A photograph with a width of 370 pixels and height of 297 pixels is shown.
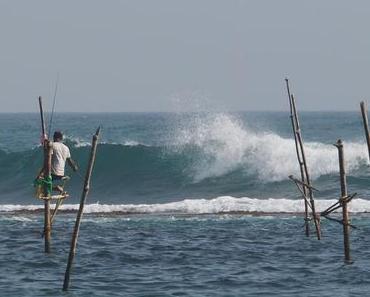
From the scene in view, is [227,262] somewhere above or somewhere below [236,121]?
below

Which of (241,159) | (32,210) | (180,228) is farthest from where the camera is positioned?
Result: (241,159)

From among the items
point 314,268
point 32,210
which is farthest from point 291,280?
point 32,210

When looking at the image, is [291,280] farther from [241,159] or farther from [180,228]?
[241,159]

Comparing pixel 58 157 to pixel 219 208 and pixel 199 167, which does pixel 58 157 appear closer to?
pixel 219 208

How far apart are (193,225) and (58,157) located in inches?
247

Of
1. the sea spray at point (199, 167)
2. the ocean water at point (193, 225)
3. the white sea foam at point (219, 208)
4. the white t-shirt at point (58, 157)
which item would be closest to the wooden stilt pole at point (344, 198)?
the ocean water at point (193, 225)

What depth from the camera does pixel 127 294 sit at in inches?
691

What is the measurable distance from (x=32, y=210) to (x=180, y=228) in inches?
244

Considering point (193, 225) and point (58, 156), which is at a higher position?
point (58, 156)

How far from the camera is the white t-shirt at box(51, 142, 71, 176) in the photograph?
21.2 metres

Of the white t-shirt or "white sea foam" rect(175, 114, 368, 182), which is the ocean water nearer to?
"white sea foam" rect(175, 114, 368, 182)

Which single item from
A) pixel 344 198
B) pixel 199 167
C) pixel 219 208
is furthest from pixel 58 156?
pixel 199 167

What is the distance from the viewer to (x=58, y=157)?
21391 millimetres

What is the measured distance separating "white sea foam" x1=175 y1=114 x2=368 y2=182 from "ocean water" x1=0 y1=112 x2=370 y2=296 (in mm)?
67
